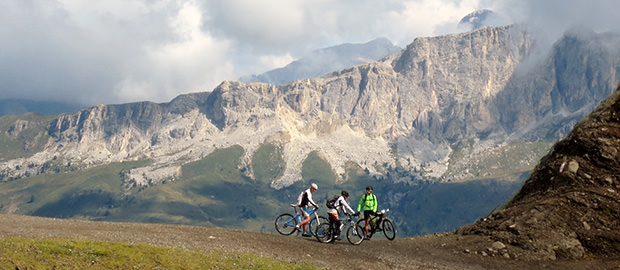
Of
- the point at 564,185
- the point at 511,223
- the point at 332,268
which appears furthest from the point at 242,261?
the point at 564,185

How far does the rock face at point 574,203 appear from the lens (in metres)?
32.2

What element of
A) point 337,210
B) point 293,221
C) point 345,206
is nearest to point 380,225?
point 345,206

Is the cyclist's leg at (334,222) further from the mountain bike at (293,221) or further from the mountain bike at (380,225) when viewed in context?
the mountain bike at (380,225)

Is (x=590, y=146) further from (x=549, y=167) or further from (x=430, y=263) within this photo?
(x=430, y=263)

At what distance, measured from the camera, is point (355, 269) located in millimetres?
28406

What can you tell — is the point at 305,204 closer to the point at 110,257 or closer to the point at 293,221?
the point at 293,221

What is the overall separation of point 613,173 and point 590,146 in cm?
295

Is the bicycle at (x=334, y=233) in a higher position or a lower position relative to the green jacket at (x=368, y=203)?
lower

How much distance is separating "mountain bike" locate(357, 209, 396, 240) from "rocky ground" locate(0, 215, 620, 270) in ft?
4.81

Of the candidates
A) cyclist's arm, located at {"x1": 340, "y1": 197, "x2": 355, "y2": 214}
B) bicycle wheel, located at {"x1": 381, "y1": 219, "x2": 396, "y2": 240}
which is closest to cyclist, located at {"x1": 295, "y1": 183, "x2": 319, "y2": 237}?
cyclist's arm, located at {"x1": 340, "y1": 197, "x2": 355, "y2": 214}

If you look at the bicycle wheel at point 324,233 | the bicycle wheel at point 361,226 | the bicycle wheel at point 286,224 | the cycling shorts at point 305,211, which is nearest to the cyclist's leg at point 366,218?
the bicycle wheel at point 361,226

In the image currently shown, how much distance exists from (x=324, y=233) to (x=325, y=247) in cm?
288

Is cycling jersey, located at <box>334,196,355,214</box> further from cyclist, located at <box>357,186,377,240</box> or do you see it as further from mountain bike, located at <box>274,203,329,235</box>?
cyclist, located at <box>357,186,377,240</box>

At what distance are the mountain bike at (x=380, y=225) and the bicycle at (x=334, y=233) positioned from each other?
4.68ft
